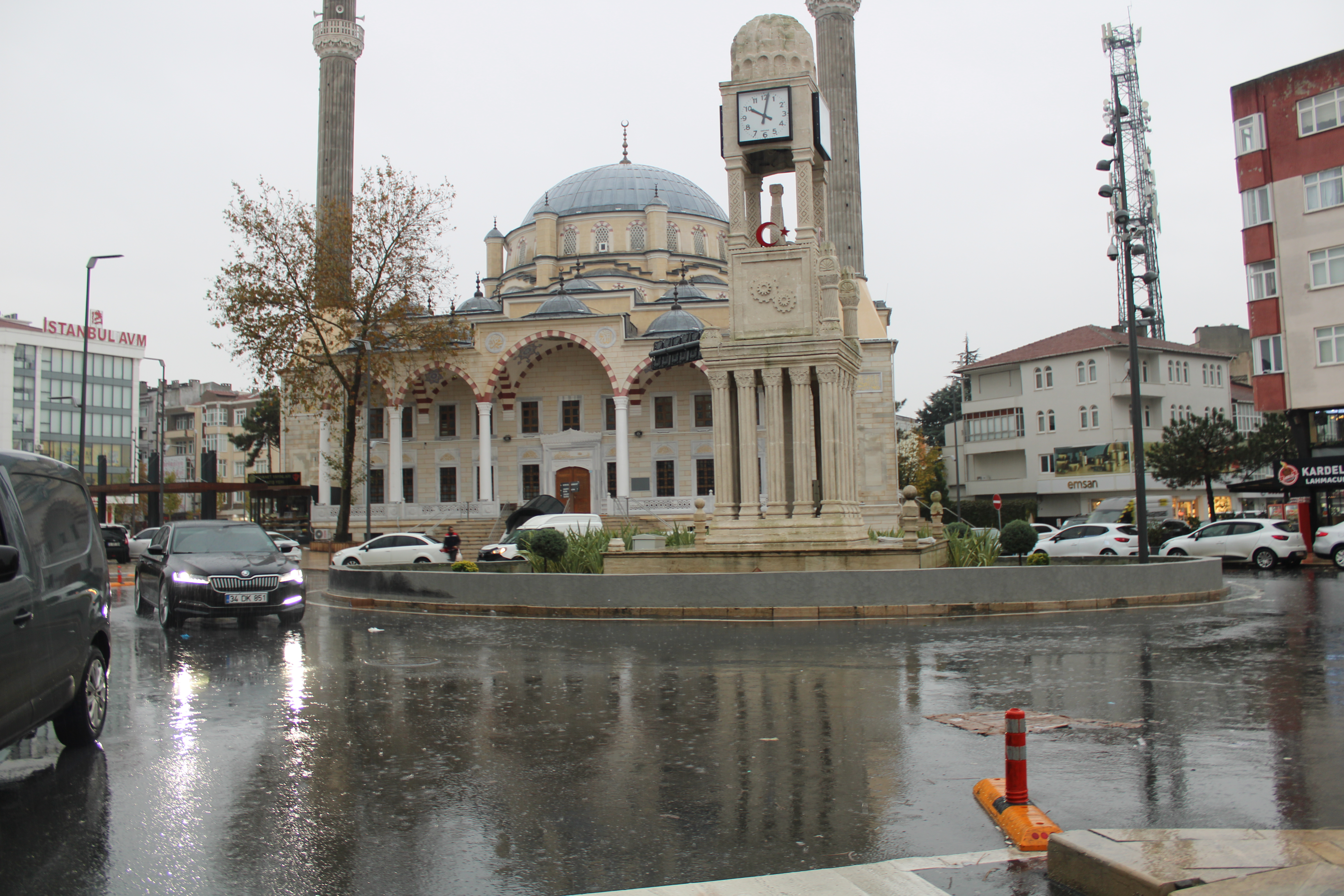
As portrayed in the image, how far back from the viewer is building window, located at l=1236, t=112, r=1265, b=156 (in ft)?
87.9

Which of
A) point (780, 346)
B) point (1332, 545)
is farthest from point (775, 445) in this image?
point (1332, 545)

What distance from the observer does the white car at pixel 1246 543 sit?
22.8m

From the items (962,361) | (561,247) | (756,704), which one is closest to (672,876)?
(756,704)

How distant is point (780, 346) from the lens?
17.6 m

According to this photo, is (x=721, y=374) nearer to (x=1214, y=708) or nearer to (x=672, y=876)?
(x=1214, y=708)

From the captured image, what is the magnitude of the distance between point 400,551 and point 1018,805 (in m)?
23.4

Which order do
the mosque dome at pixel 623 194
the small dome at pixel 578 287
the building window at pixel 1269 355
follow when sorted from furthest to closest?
the mosque dome at pixel 623 194 < the small dome at pixel 578 287 < the building window at pixel 1269 355

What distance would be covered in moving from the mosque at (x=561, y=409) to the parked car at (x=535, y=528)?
386 inches

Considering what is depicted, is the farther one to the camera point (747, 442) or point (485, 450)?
point (485, 450)

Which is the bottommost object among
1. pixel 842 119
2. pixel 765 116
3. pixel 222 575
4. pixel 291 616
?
pixel 291 616

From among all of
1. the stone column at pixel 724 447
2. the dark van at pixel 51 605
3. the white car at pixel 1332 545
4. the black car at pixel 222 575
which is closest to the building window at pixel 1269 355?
the white car at pixel 1332 545

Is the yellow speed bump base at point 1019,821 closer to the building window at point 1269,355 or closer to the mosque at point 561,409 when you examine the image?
the building window at point 1269,355

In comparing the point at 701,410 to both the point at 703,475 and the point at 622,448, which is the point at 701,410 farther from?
the point at 622,448

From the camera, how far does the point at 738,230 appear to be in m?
18.1
